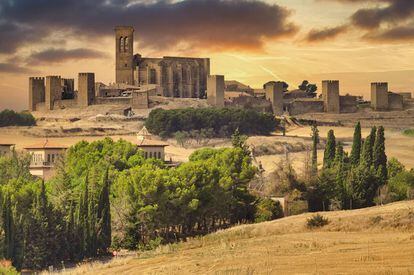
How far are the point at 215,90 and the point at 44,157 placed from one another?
37.5 m

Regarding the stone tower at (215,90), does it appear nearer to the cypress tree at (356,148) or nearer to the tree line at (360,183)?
the cypress tree at (356,148)

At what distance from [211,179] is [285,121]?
45731 millimetres

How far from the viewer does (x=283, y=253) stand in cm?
3062

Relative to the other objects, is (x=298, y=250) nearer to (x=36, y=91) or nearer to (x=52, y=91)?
(x=52, y=91)

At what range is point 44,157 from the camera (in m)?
59.2

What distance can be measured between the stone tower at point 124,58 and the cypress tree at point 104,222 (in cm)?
5787

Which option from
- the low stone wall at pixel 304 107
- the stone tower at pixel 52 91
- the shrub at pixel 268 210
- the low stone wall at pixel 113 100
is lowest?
the shrub at pixel 268 210

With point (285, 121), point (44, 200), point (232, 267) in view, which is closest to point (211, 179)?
point (44, 200)

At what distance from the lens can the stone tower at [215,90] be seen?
9464cm

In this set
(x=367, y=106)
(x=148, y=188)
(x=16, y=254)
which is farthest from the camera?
(x=367, y=106)

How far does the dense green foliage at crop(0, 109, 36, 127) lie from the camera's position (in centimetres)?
8838

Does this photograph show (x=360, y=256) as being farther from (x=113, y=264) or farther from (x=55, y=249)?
(x=55, y=249)

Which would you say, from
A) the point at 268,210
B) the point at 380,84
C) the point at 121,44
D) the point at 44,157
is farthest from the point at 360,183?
the point at 121,44

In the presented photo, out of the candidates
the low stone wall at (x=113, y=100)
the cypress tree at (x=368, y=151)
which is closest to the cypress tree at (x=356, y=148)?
the cypress tree at (x=368, y=151)
